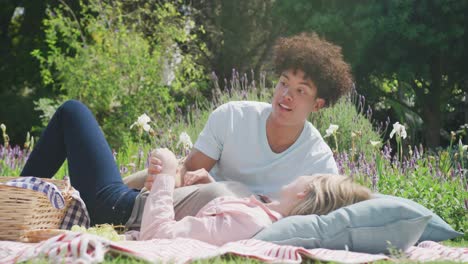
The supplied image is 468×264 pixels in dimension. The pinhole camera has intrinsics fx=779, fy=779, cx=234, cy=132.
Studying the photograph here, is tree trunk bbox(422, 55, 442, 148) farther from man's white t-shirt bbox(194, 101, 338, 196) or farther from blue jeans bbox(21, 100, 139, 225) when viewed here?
blue jeans bbox(21, 100, 139, 225)

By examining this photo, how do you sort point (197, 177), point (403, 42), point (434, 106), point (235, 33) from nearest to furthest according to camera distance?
point (197, 177) < point (403, 42) < point (434, 106) < point (235, 33)

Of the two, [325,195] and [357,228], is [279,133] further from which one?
[357,228]

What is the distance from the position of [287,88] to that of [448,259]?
4.20ft

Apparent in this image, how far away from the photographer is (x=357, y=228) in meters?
3.62

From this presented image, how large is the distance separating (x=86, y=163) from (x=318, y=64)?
140cm

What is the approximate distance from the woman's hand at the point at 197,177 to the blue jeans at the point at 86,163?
0.30m

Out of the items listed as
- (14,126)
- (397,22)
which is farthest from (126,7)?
(397,22)

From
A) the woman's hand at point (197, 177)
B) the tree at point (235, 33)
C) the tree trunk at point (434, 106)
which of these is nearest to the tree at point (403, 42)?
the tree trunk at point (434, 106)

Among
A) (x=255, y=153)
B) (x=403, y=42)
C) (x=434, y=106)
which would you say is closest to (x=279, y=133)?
(x=255, y=153)

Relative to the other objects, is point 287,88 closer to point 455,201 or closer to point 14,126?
point 455,201

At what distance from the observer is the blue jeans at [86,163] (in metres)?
4.22

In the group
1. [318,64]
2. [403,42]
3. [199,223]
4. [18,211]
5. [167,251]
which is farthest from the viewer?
[403,42]

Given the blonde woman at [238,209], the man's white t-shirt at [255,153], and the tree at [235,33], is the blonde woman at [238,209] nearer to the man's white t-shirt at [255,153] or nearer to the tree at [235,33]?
the man's white t-shirt at [255,153]

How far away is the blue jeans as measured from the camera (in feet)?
13.9
